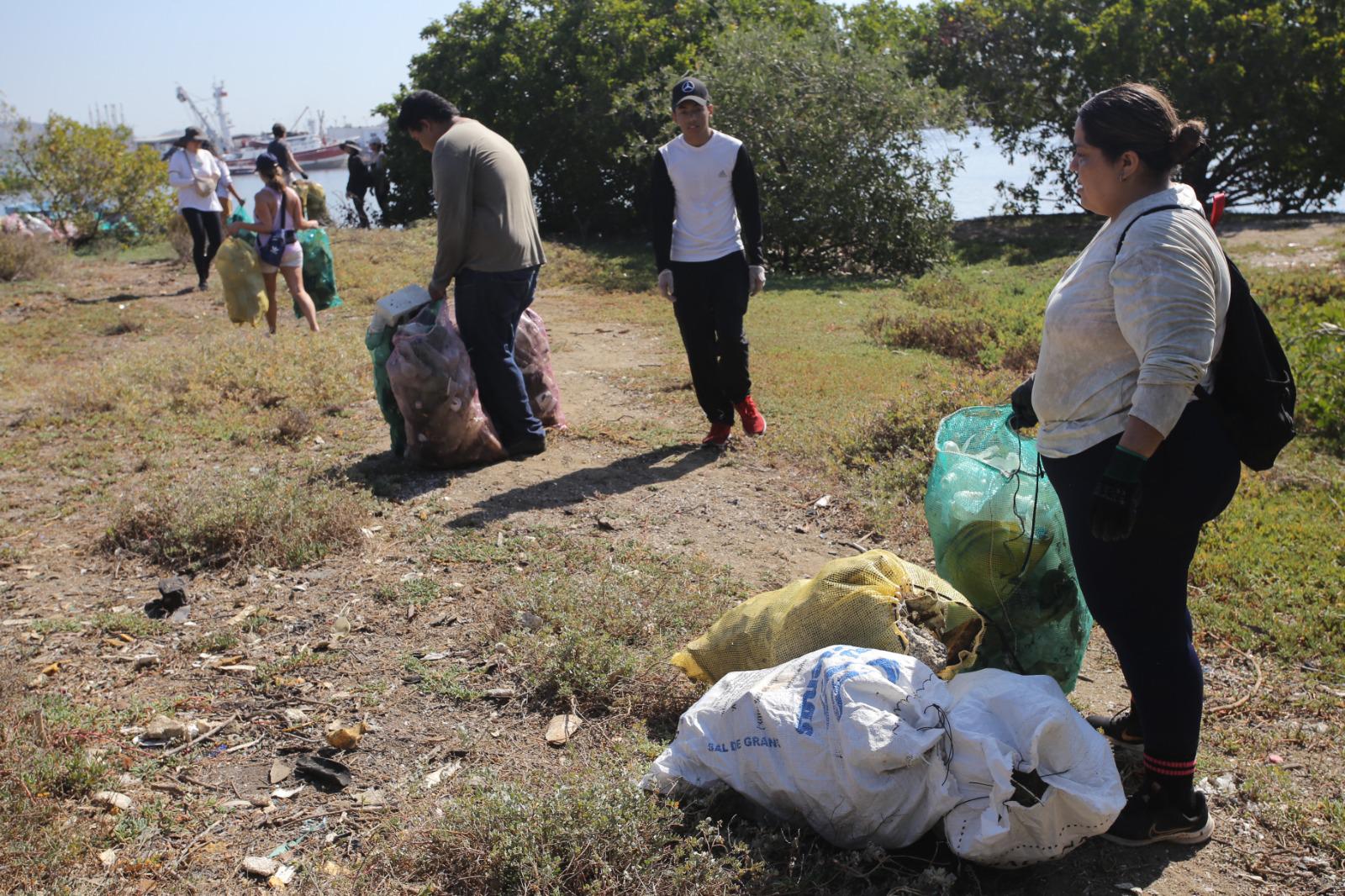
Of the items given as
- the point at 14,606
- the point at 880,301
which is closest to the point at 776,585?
the point at 14,606

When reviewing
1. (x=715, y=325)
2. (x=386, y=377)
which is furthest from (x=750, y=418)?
(x=386, y=377)

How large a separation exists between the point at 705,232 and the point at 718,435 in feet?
3.88

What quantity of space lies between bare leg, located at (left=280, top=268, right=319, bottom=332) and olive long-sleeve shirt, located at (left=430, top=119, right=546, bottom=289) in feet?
13.1

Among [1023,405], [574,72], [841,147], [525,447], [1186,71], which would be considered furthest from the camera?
[574,72]

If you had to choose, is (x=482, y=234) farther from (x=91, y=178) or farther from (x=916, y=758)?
(x=91, y=178)

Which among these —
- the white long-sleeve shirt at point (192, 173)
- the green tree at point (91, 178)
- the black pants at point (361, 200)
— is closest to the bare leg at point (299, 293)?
the white long-sleeve shirt at point (192, 173)

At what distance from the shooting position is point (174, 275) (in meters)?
13.3

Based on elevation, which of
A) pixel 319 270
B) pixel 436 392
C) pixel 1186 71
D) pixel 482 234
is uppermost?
pixel 1186 71

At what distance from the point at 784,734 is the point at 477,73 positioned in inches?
657

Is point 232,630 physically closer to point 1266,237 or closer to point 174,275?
point 174,275

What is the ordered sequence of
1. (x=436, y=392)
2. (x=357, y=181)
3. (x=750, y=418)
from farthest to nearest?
(x=357, y=181) < (x=750, y=418) < (x=436, y=392)

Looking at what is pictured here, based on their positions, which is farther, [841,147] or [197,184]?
[841,147]

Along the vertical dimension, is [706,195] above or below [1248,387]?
above

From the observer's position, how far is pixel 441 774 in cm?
→ 304
